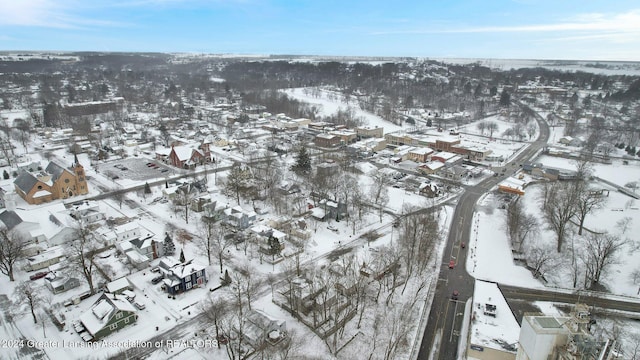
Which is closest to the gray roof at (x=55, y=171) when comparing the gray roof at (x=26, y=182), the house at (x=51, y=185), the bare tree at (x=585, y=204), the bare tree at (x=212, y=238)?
the house at (x=51, y=185)

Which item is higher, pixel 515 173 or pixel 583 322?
pixel 583 322

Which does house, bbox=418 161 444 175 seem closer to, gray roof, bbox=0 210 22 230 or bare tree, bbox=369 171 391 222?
bare tree, bbox=369 171 391 222

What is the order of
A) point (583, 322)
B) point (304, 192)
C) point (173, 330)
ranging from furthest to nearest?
point (304, 192)
point (173, 330)
point (583, 322)

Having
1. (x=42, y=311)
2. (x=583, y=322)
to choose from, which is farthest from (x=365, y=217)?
(x=42, y=311)

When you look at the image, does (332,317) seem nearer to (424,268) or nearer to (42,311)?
(424,268)

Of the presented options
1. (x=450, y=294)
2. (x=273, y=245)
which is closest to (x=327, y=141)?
(x=273, y=245)
